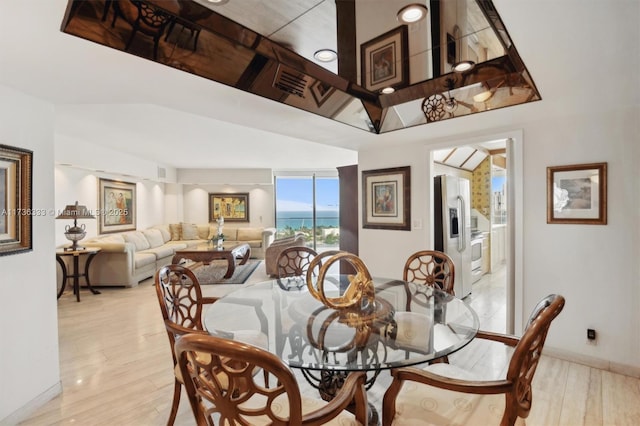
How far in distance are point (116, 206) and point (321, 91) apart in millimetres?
5844

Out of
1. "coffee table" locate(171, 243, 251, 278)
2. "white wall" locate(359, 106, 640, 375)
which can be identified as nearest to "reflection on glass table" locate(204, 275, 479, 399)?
"white wall" locate(359, 106, 640, 375)

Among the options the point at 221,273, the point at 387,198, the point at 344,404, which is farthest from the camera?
the point at 221,273

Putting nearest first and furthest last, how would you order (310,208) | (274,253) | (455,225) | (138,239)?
(455,225) < (274,253) < (138,239) < (310,208)

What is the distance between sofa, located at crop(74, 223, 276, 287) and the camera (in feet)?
15.9

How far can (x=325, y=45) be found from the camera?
1444mm

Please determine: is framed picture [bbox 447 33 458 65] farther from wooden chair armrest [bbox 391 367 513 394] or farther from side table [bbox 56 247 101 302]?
side table [bbox 56 247 101 302]

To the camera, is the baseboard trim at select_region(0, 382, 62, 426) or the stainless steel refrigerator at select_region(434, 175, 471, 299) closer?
the baseboard trim at select_region(0, 382, 62, 426)

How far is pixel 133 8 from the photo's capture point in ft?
3.51

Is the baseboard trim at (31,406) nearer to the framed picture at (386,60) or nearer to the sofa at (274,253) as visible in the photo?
the framed picture at (386,60)

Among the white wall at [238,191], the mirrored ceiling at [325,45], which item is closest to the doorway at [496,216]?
the mirrored ceiling at [325,45]

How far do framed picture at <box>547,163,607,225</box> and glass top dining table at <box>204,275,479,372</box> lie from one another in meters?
1.40

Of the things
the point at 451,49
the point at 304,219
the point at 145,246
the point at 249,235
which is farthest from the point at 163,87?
the point at 304,219

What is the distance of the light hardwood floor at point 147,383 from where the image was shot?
187cm

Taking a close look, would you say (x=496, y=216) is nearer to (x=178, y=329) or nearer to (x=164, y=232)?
(x=178, y=329)
